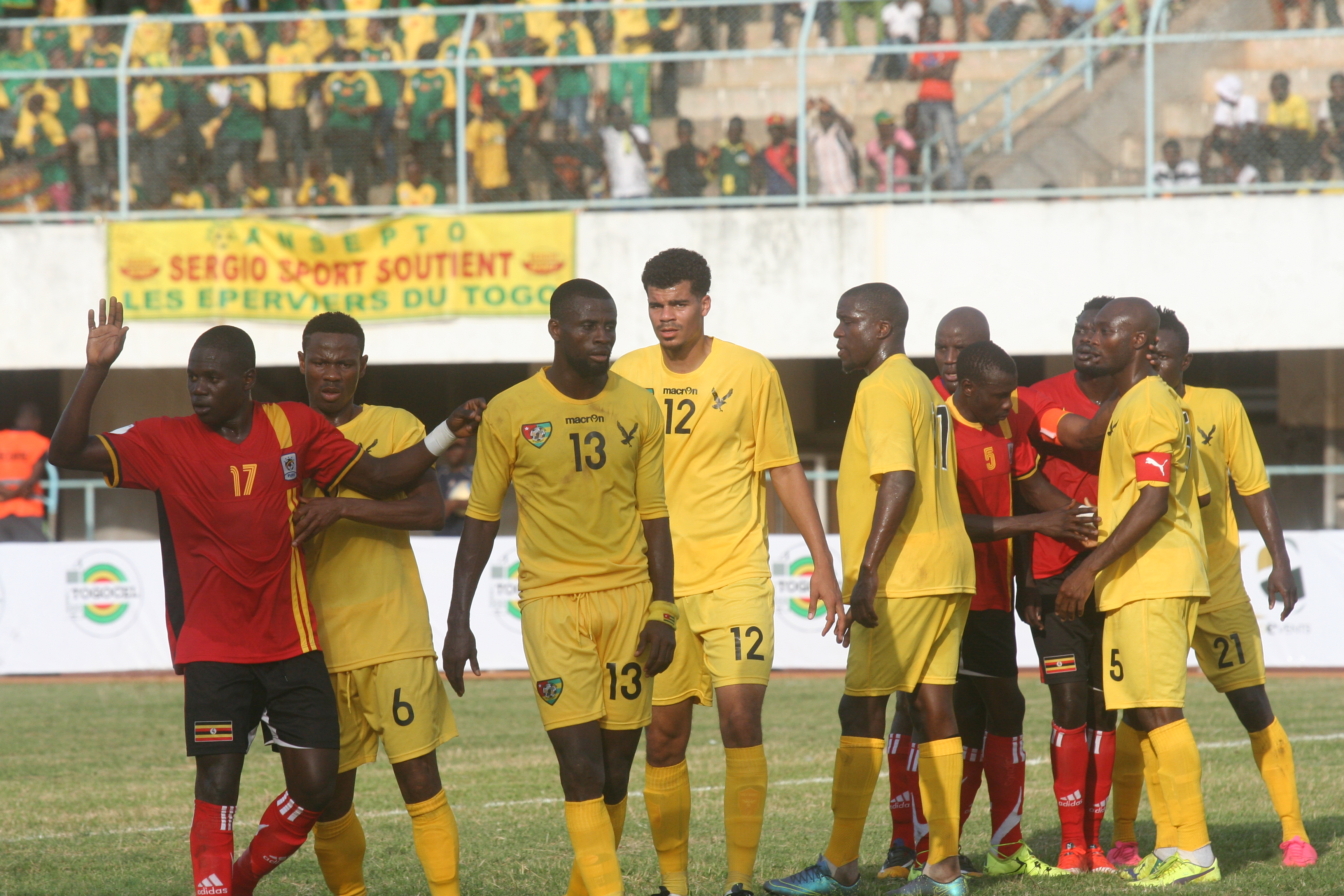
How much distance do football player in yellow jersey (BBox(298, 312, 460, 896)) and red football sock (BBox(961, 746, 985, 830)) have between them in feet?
7.86

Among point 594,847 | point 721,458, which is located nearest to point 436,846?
point 594,847

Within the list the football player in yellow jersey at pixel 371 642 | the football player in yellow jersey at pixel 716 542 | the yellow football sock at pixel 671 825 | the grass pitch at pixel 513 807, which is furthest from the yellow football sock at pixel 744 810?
the football player in yellow jersey at pixel 371 642

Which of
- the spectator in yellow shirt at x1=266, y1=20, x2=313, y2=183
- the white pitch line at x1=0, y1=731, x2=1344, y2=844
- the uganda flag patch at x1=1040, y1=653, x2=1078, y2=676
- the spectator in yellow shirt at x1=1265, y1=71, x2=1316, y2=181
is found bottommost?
the white pitch line at x1=0, y1=731, x2=1344, y2=844

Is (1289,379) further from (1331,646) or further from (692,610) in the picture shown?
(692,610)

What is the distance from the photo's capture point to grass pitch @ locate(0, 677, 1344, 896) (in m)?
6.13

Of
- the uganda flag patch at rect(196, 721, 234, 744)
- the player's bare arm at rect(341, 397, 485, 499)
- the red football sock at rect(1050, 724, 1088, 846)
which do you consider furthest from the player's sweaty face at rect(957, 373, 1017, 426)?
the uganda flag patch at rect(196, 721, 234, 744)

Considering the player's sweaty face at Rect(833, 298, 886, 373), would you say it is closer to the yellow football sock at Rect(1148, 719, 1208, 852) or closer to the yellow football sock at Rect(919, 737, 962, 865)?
the yellow football sock at Rect(919, 737, 962, 865)

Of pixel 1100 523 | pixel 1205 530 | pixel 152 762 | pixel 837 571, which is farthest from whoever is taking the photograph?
pixel 837 571

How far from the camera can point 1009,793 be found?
20.4ft

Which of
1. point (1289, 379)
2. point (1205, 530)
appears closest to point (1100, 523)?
point (1205, 530)

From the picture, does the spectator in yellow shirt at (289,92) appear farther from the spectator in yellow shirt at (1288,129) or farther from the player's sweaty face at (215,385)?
the player's sweaty face at (215,385)

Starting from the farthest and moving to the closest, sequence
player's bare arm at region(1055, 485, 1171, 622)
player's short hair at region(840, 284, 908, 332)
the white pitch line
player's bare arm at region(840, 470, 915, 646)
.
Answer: the white pitch line
player's short hair at region(840, 284, 908, 332)
player's bare arm at region(1055, 485, 1171, 622)
player's bare arm at region(840, 470, 915, 646)

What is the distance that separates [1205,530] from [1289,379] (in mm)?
13937

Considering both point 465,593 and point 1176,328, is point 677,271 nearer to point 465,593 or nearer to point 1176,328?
point 465,593
